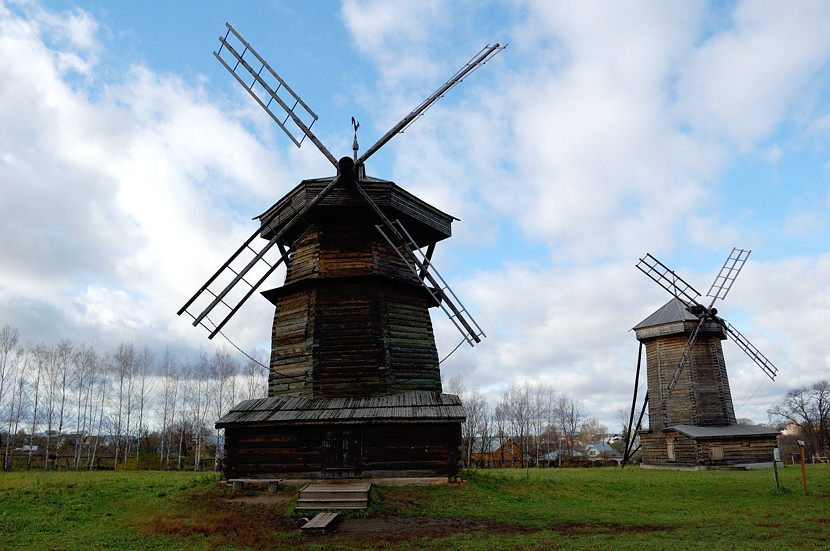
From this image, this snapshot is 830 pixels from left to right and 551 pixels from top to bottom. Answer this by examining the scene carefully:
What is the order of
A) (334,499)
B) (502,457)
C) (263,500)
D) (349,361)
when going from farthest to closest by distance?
(502,457) → (349,361) → (263,500) → (334,499)

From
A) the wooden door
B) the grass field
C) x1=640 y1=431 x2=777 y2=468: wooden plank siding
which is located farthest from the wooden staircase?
x1=640 y1=431 x2=777 y2=468: wooden plank siding

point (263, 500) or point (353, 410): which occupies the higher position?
point (353, 410)

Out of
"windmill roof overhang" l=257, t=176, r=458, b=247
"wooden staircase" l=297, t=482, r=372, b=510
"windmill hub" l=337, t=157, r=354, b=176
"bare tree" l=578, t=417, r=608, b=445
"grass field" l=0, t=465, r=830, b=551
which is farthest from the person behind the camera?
"bare tree" l=578, t=417, r=608, b=445

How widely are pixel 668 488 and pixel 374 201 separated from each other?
47.9 ft

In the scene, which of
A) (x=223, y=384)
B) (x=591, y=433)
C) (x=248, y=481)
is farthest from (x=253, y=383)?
(x=591, y=433)

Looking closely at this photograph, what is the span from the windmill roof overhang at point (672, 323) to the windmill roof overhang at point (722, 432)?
5.53 m

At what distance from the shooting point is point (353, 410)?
1623 cm

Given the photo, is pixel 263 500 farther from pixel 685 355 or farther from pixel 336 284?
pixel 685 355

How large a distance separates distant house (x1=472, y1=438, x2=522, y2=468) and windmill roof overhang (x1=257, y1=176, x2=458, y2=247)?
37473 mm

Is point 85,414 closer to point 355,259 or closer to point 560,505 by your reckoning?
point 355,259

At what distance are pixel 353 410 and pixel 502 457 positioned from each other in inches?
1668

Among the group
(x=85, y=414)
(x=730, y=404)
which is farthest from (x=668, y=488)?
(x=85, y=414)

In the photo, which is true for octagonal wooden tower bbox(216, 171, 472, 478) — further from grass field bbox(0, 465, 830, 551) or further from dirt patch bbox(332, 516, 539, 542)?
dirt patch bbox(332, 516, 539, 542)

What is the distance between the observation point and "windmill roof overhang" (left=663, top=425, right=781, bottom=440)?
101 feet
